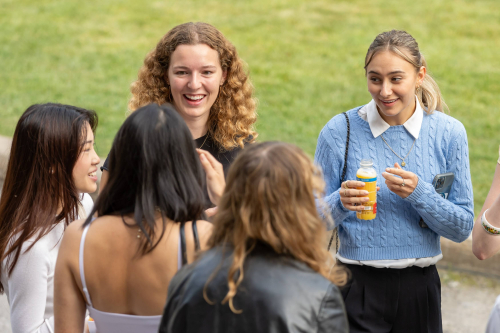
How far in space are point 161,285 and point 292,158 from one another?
2.18 ft

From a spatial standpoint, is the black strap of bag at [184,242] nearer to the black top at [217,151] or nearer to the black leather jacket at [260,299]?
the black leather jacket at [260,299]

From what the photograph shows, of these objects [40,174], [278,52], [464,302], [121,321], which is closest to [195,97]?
[40,174]

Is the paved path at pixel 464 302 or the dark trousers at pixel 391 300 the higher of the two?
the dark trousers at pixel 391 300

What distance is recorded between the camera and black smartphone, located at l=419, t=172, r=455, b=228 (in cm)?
287

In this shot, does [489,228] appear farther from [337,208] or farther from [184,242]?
[184,242]

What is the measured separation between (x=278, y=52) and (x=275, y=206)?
331 inches

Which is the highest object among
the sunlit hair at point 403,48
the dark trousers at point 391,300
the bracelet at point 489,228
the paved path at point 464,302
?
the sunlit hair at point 403,48

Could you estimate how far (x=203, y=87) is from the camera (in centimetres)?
315

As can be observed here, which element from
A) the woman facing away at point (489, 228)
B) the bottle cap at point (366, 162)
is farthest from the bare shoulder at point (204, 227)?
the woman facing away at point (489, 228)

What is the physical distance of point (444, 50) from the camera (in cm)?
966

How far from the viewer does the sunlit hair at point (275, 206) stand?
181 cm

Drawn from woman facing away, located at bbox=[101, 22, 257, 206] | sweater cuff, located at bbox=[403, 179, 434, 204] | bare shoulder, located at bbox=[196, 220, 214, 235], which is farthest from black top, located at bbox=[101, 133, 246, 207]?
bare shoulder, located at bbox=[196, 220, 214, 235]

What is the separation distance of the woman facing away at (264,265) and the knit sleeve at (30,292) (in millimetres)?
832

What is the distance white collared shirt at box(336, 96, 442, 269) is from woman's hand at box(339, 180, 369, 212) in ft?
1.10
